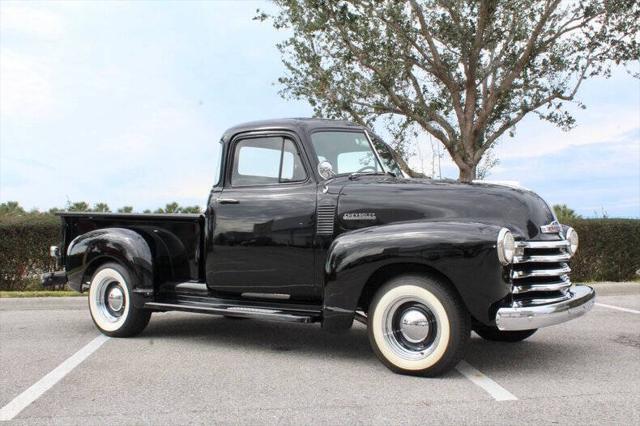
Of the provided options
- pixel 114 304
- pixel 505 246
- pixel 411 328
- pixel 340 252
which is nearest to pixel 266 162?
pixel 340 252

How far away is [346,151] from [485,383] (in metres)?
2.59

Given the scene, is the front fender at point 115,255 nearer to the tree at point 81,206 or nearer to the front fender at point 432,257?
the front fender at point 432,257

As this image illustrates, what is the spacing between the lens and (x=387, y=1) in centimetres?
1686

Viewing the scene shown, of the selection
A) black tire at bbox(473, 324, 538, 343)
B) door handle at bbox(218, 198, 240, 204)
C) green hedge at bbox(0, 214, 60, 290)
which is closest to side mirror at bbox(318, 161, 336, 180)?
door handle at bbox(218, 198, 240, 204)

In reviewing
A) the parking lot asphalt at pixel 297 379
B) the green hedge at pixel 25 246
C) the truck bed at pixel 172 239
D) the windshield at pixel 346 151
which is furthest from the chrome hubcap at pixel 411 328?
the green hedge at pixel 25 246

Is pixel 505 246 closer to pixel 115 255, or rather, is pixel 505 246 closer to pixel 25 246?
pixel 115 255

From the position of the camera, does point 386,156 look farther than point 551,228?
Yes

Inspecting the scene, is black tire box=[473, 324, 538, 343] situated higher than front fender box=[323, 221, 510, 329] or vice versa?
front fender box=[323, 221, 510, 329]

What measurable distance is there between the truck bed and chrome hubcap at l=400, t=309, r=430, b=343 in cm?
252

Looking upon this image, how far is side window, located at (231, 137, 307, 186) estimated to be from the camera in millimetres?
6238

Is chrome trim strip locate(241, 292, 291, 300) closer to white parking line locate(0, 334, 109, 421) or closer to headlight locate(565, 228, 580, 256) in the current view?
white parking line locate(0, 334, 109, 421)

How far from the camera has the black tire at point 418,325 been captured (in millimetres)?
4965

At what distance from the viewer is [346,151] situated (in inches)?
252

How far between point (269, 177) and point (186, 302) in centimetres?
158
